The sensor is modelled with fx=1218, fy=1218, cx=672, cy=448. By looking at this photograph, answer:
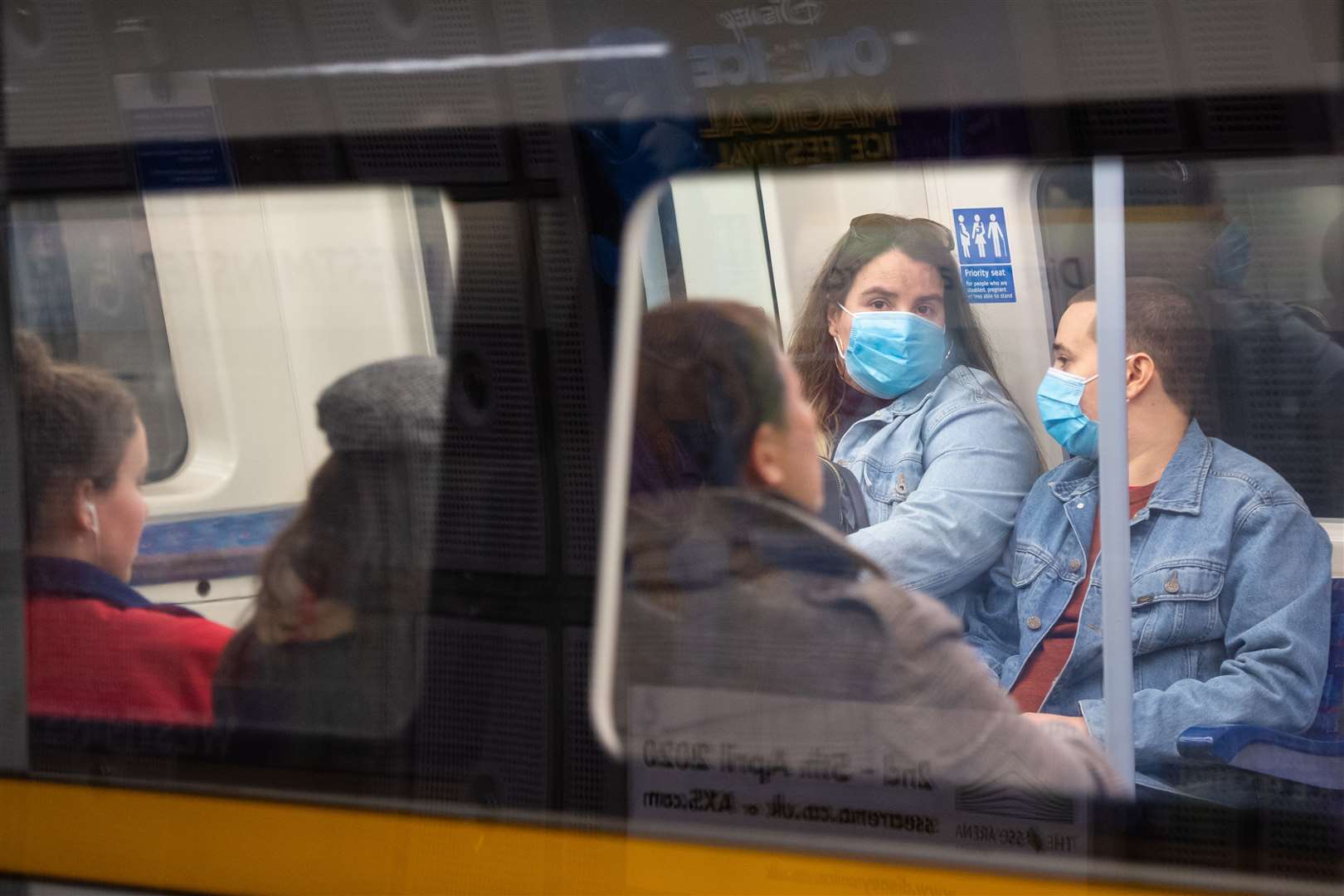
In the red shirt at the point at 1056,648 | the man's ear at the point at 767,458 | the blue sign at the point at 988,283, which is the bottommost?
the red shirt at the point at 1056,648

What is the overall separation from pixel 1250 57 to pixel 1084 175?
0.29m

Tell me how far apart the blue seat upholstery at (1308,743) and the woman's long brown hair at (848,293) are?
0.65 meters

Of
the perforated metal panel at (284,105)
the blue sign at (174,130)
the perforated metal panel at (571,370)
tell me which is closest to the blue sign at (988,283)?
the perforated metal panel at (571,370)

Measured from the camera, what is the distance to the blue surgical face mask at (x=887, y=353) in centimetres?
203

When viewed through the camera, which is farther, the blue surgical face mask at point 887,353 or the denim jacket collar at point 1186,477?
the blue surgical face mask at point 887,353

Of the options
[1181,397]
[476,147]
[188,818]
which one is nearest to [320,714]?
[188,818]

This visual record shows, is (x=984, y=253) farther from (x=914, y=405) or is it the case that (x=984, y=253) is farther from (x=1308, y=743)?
(x=1308, y=743)

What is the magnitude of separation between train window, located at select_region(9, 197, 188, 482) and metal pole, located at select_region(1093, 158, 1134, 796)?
5.82 feet

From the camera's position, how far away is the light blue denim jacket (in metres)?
1.98

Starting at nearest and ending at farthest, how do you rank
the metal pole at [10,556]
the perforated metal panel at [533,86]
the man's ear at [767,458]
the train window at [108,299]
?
1. the man's ear at [767,458]
2. the perforated metal panel at [533,86]
3. the train window at [108,299]
4. the metal pole at [10,556]

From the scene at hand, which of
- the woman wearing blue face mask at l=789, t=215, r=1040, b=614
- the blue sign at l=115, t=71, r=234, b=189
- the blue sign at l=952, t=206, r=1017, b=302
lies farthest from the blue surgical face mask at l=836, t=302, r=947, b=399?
the blue sign at l=115, t=71, r=234, b=189

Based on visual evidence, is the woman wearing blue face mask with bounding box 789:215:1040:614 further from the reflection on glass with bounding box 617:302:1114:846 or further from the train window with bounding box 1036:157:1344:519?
the train window with bounding box 1036:157:1344:519

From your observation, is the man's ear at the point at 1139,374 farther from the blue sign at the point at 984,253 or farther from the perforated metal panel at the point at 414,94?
the perforated metal panel at the point at 414,94

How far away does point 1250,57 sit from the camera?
6.12 ft
